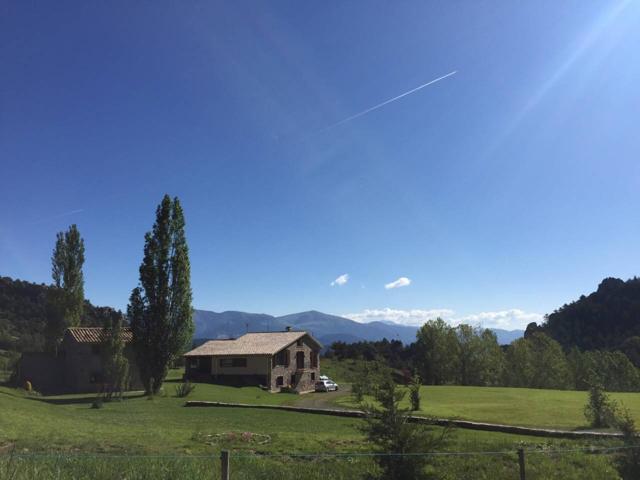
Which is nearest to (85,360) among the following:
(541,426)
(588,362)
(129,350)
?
(129,350)

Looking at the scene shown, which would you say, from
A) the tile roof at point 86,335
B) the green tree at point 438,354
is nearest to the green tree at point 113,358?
the tile roof at point 86,335

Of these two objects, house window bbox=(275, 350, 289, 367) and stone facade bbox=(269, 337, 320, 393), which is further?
house window bbox=(275, 350, 289, 367)

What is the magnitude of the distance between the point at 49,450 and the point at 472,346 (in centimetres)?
7334

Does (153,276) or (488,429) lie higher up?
(153,276)

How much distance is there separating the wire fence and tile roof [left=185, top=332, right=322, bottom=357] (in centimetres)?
4113

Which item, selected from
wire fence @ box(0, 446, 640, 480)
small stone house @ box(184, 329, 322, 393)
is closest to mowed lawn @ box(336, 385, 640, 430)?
wire fence @ box(0, 446, 640, 480)

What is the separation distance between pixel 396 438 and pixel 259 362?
4549cm

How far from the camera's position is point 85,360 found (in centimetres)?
4694

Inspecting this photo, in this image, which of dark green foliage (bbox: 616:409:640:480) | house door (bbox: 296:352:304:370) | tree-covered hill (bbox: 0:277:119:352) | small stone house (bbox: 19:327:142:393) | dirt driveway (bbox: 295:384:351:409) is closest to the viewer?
dark green foliage (bbox: 616:409:640:480)

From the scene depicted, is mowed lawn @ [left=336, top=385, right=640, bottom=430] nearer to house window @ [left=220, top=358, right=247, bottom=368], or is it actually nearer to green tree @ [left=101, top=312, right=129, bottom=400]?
green tree @ [left=101, top=312, right=129, bottom=400]

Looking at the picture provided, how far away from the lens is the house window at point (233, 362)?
177 ft

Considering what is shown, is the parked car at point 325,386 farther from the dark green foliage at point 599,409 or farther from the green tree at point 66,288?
the dark green foliage at point 599,409

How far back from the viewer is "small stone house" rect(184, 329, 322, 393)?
5275 cm

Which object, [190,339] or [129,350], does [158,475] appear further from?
[129,350]
